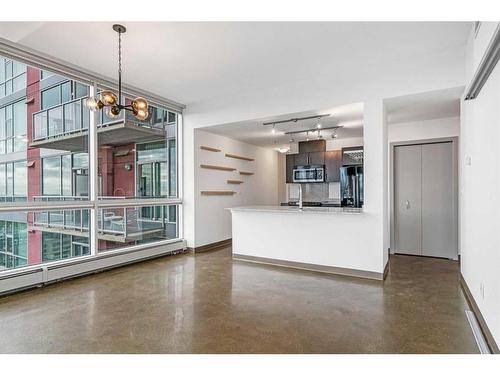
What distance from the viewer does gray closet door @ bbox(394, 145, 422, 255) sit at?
17.2 feet

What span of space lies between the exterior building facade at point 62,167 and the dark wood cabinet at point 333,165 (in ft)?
12.6

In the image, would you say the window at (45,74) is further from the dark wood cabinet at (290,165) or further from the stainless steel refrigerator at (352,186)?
the stainless steel refrigerator at (352,186)

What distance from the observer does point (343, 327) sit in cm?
258

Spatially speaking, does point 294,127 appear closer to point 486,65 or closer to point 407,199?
point 407,199

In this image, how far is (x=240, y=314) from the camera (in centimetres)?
288

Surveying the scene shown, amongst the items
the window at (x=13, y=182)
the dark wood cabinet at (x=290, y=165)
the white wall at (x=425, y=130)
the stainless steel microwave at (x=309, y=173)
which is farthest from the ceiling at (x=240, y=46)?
the dark wood cabinet at (x=290, y=165)

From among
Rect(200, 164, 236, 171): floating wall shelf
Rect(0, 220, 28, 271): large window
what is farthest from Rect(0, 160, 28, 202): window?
Rect(200, 164, 236, 171): floating wall shelf

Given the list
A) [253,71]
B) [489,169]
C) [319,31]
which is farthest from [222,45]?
[489,169]

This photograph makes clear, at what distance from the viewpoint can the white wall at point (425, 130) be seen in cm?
492

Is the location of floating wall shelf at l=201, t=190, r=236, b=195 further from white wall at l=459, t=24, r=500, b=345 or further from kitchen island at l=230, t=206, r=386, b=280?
white wall at l=459, t=24, r=500, b=345

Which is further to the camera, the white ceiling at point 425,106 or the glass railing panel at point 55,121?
the glass railing panel at point 55,121

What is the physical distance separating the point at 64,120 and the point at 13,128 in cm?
68

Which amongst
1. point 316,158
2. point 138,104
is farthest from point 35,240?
point 316,158

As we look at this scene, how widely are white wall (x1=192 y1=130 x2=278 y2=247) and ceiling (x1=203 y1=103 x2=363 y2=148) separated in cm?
25
